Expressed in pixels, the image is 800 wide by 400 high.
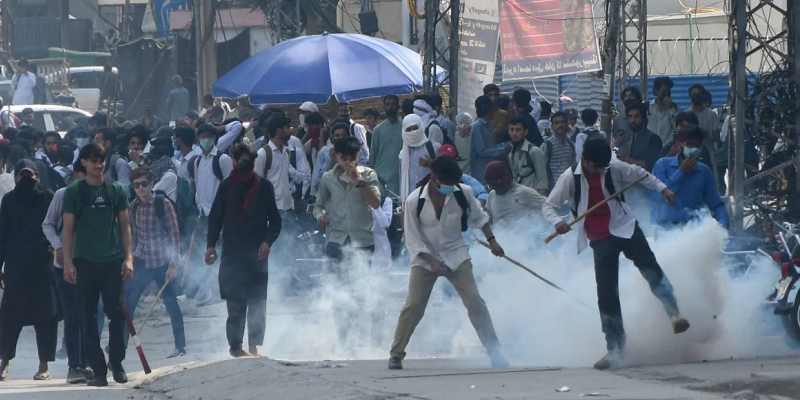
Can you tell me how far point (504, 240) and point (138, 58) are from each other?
1297 inches

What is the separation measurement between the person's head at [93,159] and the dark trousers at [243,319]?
61.5 inches

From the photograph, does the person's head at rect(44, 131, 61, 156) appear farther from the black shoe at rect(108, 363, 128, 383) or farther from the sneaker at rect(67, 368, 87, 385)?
the black shoe at rect(108, 363, 128, 383)

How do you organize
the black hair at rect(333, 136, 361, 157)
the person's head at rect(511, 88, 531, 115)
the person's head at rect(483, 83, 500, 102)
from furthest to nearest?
the person's head at rect(483, 83, 500, 102) → the person's head at rect(511, 88, 531, 115) → the black hair at rect(333, 136, 361, 157)

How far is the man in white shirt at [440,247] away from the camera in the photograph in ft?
35.8

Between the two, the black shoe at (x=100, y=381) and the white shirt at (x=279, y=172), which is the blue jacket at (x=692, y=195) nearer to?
the black shoe at (x=100, y=381)

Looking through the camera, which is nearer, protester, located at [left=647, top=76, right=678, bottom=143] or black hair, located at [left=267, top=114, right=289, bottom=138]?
black hair, located at [left=267, top=114, right=289, bottom=138]

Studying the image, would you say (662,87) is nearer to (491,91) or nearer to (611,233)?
(491,91)

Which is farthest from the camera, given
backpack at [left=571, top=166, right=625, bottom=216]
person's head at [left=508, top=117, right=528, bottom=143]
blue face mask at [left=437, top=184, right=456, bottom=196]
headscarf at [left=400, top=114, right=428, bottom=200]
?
person's head at [left=508, top=117, right=528, bottom=143]

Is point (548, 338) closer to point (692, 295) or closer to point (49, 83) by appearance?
point (692, 295)

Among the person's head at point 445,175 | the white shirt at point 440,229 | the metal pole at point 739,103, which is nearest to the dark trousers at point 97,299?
the white shirt at point 440,229

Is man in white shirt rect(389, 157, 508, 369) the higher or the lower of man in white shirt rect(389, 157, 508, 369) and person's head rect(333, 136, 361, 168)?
the lower

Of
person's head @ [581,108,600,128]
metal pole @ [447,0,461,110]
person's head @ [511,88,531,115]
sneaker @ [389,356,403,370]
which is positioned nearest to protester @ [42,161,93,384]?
sneaker @ [389,356,403,370]

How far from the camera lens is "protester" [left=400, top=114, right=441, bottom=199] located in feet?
49.4

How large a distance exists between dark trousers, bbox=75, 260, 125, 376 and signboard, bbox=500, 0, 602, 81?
456 inches
